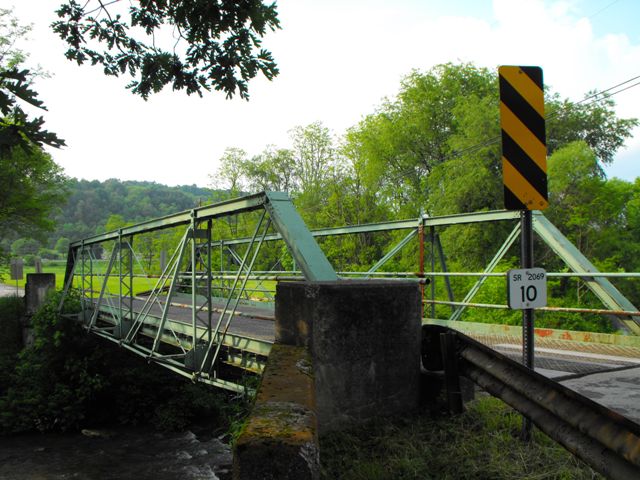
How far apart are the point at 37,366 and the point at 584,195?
22.2 meters

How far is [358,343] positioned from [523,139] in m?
1.88

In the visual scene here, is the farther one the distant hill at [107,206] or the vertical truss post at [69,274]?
the distant hill at [107,206]


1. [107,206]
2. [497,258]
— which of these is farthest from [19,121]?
[107,206]

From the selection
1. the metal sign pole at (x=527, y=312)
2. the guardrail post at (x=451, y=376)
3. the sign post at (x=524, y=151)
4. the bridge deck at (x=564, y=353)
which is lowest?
the bridge deck at (x=564, y=353)

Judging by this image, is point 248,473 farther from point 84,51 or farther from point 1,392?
point 1,392

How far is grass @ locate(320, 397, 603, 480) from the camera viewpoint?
3.16 meters

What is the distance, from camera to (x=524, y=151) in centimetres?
383

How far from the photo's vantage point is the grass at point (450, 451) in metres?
3.16

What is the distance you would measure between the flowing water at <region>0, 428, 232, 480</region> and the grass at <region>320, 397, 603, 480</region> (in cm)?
1061

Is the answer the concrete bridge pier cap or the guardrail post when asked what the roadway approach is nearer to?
the guardrail post

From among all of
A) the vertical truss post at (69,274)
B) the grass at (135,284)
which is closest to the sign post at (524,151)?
the grass at (135,284)

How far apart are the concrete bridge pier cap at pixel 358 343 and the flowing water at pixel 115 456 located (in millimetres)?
10390

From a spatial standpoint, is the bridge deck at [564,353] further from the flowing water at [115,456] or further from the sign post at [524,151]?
the flowing water at [115,456]

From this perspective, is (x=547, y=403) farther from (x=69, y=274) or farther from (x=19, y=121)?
(x=69, y=274)
